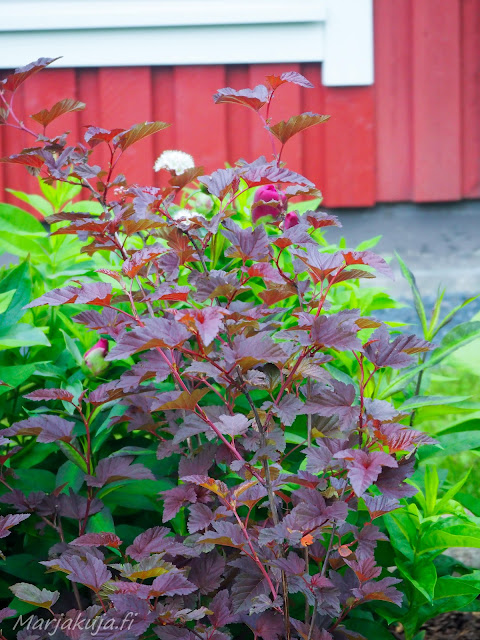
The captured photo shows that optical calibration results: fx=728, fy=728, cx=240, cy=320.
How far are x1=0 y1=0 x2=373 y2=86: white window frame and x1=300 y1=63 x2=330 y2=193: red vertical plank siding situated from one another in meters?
0.06

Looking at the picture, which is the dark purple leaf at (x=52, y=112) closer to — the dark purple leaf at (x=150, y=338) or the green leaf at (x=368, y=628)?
the dark purple leaf at (x=150, y=338)

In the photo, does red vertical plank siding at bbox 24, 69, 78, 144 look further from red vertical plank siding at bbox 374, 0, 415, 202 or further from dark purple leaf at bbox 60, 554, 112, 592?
dark purple leaf at bbox 60, 554, 112, 592

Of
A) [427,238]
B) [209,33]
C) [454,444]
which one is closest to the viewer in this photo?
[454,444]

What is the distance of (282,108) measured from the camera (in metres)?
3.05

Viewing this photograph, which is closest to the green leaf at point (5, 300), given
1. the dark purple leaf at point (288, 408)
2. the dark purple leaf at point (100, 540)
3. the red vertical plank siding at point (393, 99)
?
the dark purple leaf at point (100, 540)

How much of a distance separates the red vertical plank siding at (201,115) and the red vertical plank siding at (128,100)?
5.1 inches

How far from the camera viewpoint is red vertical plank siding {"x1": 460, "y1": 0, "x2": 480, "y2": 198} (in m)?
3.04

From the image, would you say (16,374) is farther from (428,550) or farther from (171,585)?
(428,550)

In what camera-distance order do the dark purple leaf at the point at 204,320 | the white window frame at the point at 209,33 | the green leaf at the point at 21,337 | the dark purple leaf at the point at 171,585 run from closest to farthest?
the dark purple leaf at the point at 204,320 < the dark purple leaf at the point at 171,585 < the green leaf at the point at 21,337 < the white window frame at the point at 209,33

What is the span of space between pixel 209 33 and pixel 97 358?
91.1 inches

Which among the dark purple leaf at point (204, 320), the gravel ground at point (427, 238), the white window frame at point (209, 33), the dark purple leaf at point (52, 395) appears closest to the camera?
the dark purple leaf at point (204, 320)

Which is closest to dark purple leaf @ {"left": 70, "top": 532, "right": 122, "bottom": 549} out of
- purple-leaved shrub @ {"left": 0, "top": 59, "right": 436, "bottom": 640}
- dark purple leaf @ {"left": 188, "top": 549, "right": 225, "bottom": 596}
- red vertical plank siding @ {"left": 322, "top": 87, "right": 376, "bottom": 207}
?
purple-leaved shrub @ {"left": 0, "top": 59, "right": 436, "bottom": 640}

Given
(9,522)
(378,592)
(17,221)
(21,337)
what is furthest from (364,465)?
(17,221)

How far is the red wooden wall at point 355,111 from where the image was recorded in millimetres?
3043
